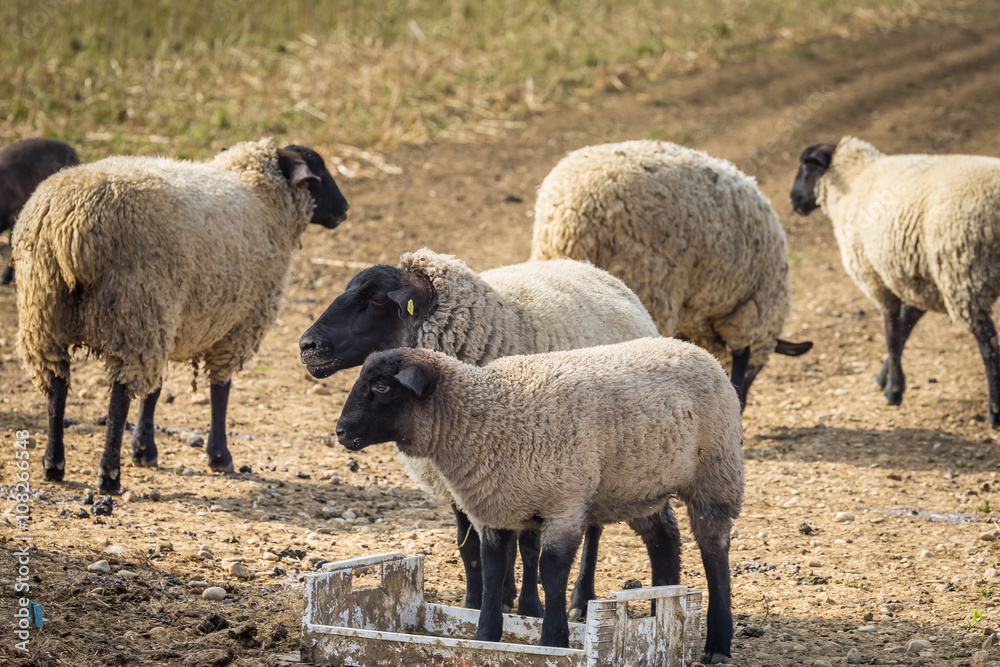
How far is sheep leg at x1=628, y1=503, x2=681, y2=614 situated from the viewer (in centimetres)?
534

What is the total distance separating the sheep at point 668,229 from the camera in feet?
26.0

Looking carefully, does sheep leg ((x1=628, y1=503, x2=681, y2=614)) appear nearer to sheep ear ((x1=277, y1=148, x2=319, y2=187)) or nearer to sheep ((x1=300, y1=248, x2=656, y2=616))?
sheep ((x1=300, y1=248, x2=656, y2=616))

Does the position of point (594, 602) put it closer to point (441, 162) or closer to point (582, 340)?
point (582, 340)

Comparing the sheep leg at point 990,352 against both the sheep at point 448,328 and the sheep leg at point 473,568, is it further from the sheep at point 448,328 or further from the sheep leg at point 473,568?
the sheep leg at point 473,568

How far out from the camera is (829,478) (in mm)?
8219

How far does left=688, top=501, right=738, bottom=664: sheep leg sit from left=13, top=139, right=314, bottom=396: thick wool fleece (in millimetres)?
3725

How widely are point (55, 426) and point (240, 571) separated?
1993 mm

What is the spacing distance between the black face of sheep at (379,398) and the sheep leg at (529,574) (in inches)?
35.9

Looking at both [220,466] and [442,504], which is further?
[220,466]

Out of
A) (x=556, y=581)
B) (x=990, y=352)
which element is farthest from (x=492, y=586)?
(x=990, y=352)

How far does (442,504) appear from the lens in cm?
729

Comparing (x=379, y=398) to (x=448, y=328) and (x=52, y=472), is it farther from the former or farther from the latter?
(x=52, y=472)

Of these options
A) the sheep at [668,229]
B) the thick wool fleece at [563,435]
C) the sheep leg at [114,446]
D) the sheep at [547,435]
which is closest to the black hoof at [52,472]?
the sheep leg at [114,446]

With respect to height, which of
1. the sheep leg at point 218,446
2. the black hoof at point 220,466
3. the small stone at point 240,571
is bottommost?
the small stone at point 240,571
